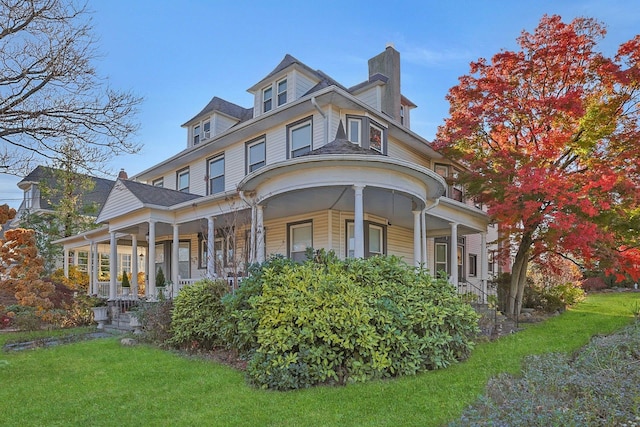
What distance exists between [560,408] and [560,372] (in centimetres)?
172

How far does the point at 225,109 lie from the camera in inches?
682

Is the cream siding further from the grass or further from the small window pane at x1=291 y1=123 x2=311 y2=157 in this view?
the grass

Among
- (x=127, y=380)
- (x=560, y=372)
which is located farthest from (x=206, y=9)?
(x=560, y=372)

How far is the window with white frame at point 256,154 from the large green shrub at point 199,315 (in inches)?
221

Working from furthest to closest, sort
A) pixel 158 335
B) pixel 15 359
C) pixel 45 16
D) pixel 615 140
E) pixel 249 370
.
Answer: pixel 615 140
pixel 158 335
pixel 15 359
pixel 45 16
pixel 249 370

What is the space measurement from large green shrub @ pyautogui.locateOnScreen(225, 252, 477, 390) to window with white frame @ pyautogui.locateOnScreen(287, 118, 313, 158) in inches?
223

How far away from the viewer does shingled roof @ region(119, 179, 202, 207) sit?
13648mm

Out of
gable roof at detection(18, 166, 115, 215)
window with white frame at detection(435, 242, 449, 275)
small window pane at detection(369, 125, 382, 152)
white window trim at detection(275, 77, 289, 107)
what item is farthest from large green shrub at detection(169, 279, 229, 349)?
gable roof at detection(18, 166, 115, 215)

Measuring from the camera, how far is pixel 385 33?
583 inches

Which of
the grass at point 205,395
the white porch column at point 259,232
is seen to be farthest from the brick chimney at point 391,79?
the grass at point 205,395

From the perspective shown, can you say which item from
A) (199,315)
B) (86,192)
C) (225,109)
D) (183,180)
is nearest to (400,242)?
(199,315)

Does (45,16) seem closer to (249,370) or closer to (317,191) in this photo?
(317,191)

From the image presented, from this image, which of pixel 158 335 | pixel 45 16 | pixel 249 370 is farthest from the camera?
pixel 158 335

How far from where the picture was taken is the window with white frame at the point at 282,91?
13881 mm
